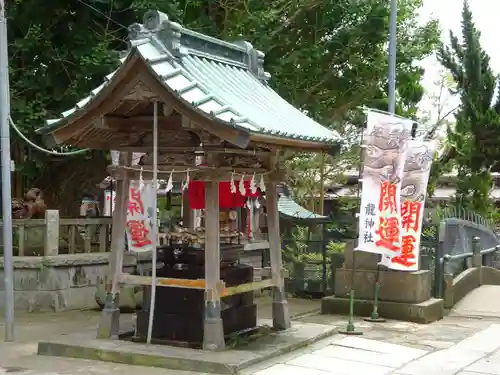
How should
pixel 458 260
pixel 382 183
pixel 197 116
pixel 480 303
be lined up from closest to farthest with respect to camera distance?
pixel 197 116 < pixel 382 183 < pixel 480 303 < pixel 458 260

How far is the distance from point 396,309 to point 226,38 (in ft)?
21.9

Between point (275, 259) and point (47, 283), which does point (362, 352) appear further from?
point (47, 283)

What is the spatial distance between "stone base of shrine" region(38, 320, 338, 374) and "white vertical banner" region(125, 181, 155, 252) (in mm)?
2742

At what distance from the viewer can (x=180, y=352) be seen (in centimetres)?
830

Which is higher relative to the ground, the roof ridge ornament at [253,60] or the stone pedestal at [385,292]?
the roof ridge ornament at [253,60]

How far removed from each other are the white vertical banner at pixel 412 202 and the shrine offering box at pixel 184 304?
120 inches

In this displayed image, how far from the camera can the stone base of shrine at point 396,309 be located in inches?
464

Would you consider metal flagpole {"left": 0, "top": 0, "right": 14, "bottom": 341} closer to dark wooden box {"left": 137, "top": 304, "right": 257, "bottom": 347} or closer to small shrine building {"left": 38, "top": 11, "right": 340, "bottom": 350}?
small shrine building {"left": 38, "top": 11, "right": 340, "bottom": 350}

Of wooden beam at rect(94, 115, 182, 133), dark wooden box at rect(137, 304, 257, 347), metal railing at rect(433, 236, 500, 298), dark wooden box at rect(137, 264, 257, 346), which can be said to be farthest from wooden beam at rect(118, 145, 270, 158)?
metal railing at rect(433, 236, 500, 298)

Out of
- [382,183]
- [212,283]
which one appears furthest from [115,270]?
[382,183]

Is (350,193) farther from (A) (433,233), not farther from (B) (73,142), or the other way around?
(B) (73,142)

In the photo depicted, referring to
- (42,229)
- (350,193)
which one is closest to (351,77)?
(42,229)

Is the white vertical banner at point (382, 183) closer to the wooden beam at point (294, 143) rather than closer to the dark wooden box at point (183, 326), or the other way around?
the wooden beam at point (294, 143)

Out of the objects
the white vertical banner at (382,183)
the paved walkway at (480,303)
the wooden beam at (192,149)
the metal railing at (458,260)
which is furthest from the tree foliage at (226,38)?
the paved walkway at (480,303)
